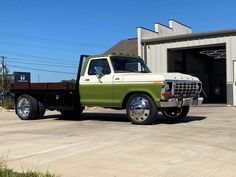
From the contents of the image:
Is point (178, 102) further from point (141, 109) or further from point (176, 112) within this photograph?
point (176, 112)

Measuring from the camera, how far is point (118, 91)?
14281 millimetres

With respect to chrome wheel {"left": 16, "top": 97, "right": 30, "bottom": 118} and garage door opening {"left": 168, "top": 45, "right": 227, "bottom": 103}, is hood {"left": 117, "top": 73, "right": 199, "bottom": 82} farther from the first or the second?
garage door opening {"left": 168, "top": 45, "right": 227, "bottom": 103}

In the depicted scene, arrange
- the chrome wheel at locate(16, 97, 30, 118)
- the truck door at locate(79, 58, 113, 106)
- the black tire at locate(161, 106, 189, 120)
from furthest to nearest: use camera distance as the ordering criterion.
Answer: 1. the chrome wheel at locate(16, 97, 30, 118)
2. the black tire at locate(161, 106, 189, 120)
3. the truck door at locate(79, 58, 113, 106)

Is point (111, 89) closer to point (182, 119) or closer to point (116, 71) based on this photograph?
point (116, 71)

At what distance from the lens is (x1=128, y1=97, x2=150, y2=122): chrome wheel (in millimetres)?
13578

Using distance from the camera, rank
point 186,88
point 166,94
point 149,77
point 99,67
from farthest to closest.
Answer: point 99,67 → point 186,88 → point 149,77 → point 166,94

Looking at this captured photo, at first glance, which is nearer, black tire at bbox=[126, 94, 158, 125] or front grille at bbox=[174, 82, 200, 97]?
black tire at bbox=[126, 94, 158, 125]

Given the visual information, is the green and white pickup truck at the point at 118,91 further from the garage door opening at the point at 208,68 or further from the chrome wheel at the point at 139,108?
the garage door opening at the point at 208,68

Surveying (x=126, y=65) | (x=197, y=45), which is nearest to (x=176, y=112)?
(x=126, y=65)

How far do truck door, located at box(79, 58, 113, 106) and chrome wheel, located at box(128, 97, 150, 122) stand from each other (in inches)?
36.6

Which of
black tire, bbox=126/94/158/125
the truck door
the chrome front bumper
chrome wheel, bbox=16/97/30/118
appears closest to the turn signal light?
the chrome front bumper

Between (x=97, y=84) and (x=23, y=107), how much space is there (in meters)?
3.43

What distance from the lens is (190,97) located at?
1428cm

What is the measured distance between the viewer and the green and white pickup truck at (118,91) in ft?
44.2
